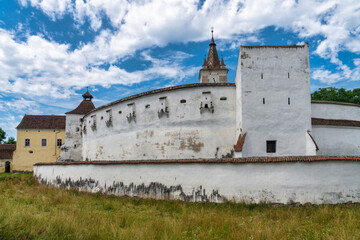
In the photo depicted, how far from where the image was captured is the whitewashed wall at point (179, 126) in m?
17.7

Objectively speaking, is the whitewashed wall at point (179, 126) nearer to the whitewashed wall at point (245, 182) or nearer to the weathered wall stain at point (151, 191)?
the weathered wall stain at point (151, 191)

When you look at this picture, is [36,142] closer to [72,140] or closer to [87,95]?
[72,140]

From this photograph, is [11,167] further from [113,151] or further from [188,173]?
[188,173]

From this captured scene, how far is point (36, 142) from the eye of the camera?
33688 millimetres

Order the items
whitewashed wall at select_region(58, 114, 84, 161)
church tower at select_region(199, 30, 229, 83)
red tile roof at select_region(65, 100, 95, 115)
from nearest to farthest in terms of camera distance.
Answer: whitewashed wall at select_region(58, 114, 84, 161)
red tile roof at select_region(65, 100, 95, 115)
church tower at select_region(199, 30, 229, 83)

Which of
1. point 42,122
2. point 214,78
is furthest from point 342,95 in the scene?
point 42,122

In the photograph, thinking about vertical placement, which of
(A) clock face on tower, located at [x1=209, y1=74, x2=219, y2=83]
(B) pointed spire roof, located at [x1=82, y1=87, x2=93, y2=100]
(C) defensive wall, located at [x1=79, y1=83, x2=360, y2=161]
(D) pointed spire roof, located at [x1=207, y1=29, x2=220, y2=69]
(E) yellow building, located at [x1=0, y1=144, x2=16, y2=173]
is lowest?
(E) yellow building, located at [x1=0, y1=144, x2=16, y2=173]

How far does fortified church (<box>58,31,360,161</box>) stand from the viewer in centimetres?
1542

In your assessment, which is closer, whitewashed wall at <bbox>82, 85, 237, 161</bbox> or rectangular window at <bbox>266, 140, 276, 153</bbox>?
rectangular window at <bbox>266, 140, 276, 153</bbox>

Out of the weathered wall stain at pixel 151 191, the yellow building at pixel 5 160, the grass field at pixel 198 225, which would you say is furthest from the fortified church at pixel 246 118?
the yellow building at pixel 5 160

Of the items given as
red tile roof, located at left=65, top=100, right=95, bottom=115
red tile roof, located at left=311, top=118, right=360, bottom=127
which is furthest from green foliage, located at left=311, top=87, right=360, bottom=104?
red tile roof, located at left=65, top=100, right=95, bottom=115

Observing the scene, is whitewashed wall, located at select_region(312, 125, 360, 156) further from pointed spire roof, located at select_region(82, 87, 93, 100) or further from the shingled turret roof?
pointed spire roof, located at select_region(82, 87, 93, 100)

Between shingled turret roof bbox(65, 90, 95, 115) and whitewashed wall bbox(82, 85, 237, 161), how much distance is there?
40.4 ft

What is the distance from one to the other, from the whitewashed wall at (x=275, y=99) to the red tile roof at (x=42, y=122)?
28.5m
